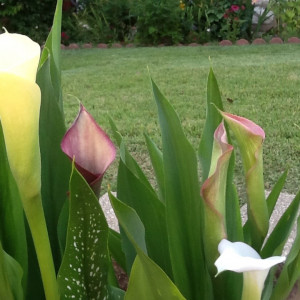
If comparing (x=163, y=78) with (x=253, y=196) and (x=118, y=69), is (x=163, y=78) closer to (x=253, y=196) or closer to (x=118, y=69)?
(x=118, y=69)

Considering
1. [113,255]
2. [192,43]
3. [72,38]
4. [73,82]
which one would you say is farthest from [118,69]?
[113,255]

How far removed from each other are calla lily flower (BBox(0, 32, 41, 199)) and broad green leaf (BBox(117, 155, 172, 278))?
16cm

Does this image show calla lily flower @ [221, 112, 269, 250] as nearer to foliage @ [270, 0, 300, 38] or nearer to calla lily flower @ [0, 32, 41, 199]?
calla lily flower @ [0, 32, 41, 199]

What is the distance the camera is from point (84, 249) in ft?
1.79

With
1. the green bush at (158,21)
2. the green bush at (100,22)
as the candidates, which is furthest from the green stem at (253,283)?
the green bush at (100,22)

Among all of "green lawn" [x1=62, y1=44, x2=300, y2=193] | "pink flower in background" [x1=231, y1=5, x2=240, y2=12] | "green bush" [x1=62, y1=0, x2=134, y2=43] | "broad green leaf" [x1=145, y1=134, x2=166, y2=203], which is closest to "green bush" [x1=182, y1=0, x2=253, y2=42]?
"pink flower in background" [x1=231, y1=5, x2=240, y2=12]

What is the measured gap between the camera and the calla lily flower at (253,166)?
0.53 meters

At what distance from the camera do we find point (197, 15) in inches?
298

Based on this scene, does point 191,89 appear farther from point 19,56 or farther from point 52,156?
point 19,56

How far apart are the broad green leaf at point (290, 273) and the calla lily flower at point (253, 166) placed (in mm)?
37

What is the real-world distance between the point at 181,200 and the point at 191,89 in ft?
13.1

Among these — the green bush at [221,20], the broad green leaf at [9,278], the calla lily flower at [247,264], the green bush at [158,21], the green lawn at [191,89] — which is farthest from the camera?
the green bush at [221,20]

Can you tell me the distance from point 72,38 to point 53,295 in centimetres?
772

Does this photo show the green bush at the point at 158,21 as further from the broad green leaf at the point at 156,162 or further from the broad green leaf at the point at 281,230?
the broad green leaf at the point at 281,230
